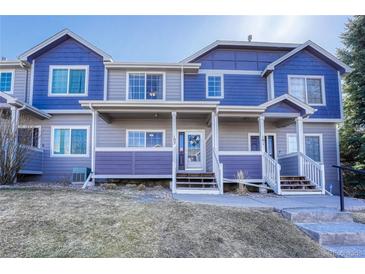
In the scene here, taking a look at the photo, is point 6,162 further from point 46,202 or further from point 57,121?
point 46,202

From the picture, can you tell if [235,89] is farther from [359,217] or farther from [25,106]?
[25,106]

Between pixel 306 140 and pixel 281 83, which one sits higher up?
A: pixel 281 83

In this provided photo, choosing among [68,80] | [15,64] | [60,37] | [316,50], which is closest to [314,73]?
[316,50]

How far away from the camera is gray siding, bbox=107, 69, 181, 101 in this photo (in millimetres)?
12945

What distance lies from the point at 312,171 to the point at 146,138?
7.21 metres

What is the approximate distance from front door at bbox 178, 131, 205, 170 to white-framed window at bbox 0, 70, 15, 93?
8.43 meters

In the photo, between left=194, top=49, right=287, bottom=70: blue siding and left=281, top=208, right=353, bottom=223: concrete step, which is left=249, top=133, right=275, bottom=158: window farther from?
left=281, top=208, right=353, bottom=223: concrete step

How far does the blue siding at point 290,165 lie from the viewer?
11.4 meters

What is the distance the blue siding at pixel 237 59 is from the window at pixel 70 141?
6.64 m

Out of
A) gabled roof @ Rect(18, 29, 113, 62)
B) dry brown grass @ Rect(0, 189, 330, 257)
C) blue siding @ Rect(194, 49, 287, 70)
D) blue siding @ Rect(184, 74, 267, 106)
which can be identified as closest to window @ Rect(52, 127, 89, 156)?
gabled roof @ Rect(18, 29, 113, 62)
